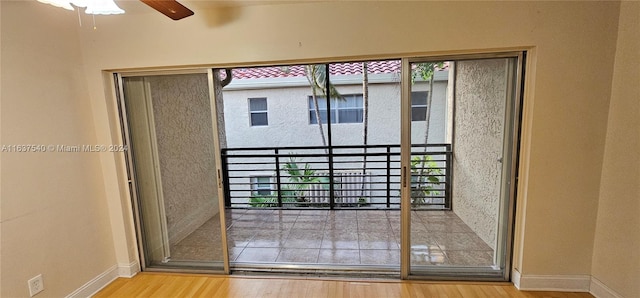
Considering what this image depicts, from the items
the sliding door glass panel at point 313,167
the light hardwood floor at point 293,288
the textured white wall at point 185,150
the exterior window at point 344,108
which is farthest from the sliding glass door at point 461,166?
the exterior window at point 344,108

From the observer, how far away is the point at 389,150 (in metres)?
4.00

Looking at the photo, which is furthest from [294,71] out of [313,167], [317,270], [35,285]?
[35,285]

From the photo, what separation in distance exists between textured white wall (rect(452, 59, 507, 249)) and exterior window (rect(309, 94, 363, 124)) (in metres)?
2.73

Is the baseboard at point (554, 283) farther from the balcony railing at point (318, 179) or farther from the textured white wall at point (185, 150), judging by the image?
the textured white wall at point (185, 150)

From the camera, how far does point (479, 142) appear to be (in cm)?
237

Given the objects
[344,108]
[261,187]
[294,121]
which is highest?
[344,108]

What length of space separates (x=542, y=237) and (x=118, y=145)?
335 cm

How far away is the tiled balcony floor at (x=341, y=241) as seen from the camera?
92.7 inches

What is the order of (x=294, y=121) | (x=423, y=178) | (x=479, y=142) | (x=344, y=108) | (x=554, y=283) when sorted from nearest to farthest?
(x=554, y=283), (x=423, y=178), (x=479, y=142), (x=344, y=108), (x=294, y=121)

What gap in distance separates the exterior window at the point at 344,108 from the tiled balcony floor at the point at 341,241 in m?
1.92

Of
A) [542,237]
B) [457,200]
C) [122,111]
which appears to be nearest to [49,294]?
[122,111]

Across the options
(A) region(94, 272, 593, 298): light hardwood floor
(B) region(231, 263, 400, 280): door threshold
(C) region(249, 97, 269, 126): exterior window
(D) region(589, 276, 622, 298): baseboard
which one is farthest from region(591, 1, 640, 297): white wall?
(C) region(249, 97, 269, 126): exterior window

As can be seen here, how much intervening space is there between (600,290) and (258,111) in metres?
4.99

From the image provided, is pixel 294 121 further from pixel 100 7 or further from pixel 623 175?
pixel 623 175
